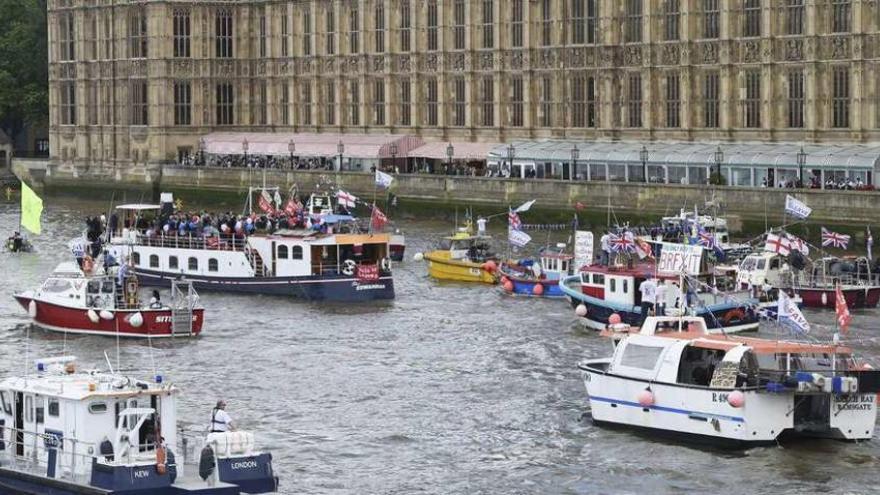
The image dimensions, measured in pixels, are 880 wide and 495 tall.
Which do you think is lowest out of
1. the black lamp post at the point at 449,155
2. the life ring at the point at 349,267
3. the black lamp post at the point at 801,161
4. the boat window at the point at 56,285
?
the boat window at the point at 56,285

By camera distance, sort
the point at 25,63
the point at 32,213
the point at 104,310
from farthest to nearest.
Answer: the point at 25,63, the point at 32,213, the point at 104,310

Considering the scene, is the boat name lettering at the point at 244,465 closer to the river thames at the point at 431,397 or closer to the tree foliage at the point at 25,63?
the river thames at the point at 431,397

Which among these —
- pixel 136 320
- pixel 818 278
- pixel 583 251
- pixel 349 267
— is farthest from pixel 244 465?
pixel 349 267

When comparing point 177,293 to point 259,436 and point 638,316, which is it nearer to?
point 638,316

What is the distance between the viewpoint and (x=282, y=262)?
9162 centimetres

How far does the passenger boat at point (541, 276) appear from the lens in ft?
292

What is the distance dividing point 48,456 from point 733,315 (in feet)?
110

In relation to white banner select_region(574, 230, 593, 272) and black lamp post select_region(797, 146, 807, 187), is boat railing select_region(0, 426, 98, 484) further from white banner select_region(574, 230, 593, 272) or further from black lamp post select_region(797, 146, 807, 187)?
black lamp post select_region(797, 146, 807, 187)

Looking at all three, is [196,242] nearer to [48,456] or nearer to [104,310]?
[104,310]

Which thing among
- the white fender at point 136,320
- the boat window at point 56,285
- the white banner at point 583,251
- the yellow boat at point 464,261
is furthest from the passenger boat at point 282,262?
the white fender at point 136,320

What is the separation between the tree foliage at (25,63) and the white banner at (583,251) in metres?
91.7

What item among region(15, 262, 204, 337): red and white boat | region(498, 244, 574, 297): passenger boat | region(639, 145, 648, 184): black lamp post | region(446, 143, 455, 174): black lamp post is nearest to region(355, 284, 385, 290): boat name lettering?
region(498, 244, 574, 297): passenger boat

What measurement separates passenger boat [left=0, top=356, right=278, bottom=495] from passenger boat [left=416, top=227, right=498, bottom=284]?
47624 millimetres

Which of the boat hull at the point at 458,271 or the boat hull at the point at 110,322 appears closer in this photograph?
the boat hull at the point at 110,322
